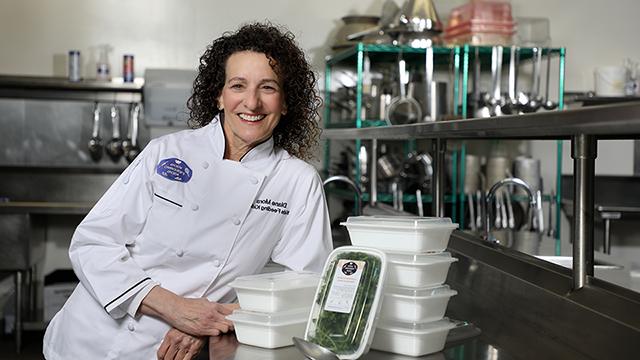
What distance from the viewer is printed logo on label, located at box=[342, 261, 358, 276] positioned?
1.28 m

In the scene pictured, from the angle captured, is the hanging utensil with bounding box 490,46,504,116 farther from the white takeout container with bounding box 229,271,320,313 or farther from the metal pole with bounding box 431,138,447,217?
the white takeout container with bounding box 229,271,320,313

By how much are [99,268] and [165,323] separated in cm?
18

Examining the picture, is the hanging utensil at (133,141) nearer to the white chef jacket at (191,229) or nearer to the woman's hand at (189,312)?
the white chef jacket at (191,229)

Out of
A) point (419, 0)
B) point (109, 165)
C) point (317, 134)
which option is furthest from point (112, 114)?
point (317, 134)

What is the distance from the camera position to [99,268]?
1.79m

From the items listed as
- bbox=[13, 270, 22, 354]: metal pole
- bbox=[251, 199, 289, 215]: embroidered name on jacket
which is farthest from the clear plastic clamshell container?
bbox=[13, 270, 22, 354]: metal pole

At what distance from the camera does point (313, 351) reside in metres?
Result: 1.24

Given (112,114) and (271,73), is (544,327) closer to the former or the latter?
(271,73)

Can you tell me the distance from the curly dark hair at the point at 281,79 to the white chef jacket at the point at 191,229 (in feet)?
0.40

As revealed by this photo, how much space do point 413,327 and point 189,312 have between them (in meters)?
0.58

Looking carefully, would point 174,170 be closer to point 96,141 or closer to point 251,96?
point 251,96

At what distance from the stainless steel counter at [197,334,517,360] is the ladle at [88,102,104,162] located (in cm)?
395

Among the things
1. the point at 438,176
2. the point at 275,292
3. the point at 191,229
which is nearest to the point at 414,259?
the point at 275,292

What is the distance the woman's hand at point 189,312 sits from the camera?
66.0 inches
